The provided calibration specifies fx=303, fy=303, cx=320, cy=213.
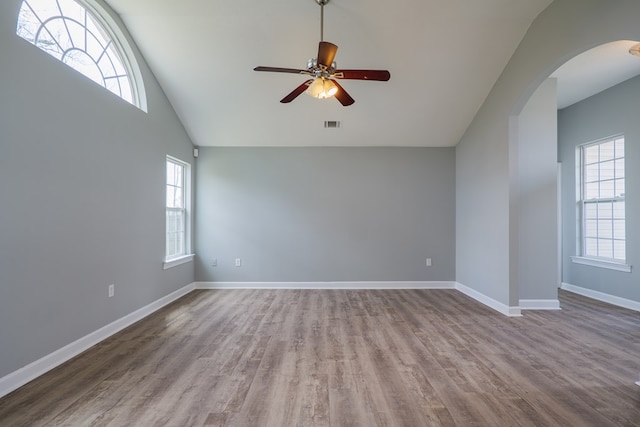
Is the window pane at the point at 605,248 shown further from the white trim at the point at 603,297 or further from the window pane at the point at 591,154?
the window pane at the point at 591,154

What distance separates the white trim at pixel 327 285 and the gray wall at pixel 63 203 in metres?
1.52

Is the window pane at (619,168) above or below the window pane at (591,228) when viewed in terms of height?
above

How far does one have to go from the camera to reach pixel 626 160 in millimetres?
4184

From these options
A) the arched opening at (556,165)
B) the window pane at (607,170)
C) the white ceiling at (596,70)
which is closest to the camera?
the white ceiling at (596,70)

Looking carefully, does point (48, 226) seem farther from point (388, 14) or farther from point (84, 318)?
point (388, 14)

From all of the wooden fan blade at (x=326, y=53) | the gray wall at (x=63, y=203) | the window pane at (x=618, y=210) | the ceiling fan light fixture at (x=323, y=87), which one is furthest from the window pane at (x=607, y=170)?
the gray wall at (x=63, y=203)

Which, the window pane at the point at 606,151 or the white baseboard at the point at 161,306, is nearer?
the white baseboard at the point at 161,306

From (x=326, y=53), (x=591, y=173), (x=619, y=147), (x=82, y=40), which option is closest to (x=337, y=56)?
(x=326, y=53)

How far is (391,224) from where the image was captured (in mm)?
5285

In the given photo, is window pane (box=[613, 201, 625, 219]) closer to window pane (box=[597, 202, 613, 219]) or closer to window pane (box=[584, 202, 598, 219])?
window pane (box=[597, 202, 613, 219])

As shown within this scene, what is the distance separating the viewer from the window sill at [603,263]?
13.8 feet

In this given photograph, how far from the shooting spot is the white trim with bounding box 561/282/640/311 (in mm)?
4066

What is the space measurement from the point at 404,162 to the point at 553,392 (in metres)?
3.86

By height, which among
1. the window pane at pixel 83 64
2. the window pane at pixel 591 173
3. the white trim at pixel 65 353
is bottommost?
the white trim at pixel 65 353
